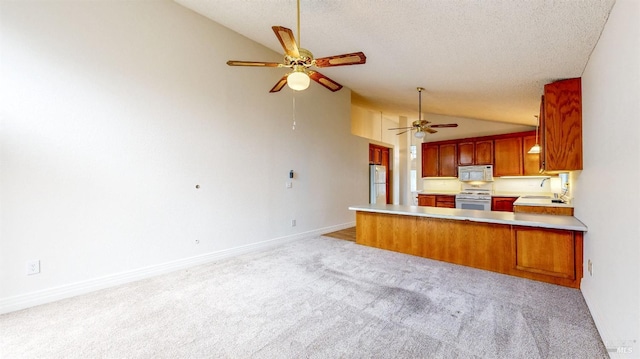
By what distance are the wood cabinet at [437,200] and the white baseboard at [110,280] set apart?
4032 millimetres

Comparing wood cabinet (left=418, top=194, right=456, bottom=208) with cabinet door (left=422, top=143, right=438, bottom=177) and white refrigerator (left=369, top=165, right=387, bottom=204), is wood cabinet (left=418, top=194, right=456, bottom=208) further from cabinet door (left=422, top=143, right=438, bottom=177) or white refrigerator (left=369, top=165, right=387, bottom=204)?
white refrigerator (left=369, top=165, right=387, bottom=204)

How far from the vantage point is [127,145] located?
9.40 feet

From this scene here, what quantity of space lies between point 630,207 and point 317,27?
3.25 m

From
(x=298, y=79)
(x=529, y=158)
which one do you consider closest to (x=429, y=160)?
(x=529, y=158)

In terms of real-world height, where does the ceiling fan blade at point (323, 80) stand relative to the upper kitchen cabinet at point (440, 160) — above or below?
above

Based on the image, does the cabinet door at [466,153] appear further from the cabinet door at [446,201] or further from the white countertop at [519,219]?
the white countertop at [519,219]

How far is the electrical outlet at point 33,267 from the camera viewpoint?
2.32 meters

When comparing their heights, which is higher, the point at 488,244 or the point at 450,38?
the point at 450,38

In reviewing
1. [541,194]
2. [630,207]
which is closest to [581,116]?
[630,207]

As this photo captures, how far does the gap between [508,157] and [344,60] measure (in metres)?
5.12

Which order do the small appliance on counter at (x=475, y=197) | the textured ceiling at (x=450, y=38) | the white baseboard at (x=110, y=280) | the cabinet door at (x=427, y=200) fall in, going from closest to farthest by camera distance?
the textured ceiling at (x=450, y=38), the white baseboard at (x=110, y=280), the small appliance on counter at (x=475, y=197), the cabinet door at (x=427, y=200)

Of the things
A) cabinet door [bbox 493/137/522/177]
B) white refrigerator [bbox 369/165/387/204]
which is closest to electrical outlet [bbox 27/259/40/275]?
white refrigerator [bbox 369/165/387/204]

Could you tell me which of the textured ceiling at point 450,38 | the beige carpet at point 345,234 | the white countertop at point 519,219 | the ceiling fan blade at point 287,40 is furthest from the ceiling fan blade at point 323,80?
the beige carpet at point 345,234

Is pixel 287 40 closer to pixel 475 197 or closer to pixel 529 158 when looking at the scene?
pixel 475 197
